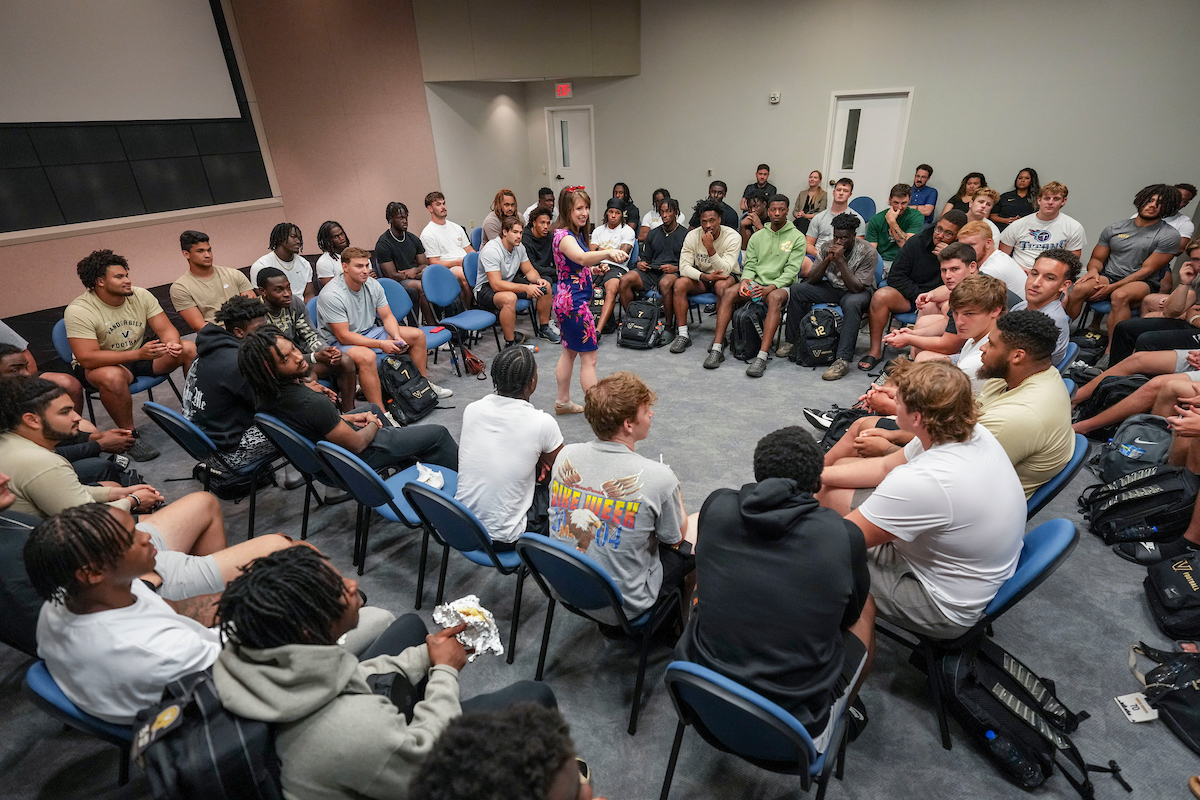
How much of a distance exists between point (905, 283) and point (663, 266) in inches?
88.4

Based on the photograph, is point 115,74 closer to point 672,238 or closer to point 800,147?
point 672,238

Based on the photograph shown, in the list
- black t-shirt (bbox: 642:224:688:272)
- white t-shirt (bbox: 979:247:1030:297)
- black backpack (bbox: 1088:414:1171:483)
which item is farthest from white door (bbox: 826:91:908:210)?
black backpack (bbox: 1088:414:1171:483)

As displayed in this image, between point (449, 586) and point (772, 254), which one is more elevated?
point (772, 254)

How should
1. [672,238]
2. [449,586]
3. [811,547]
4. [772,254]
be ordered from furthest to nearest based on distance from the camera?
[672,238], [772,254], [449,586], [811,547]

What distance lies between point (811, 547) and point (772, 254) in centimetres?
436

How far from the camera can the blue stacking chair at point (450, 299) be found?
16.3 ft

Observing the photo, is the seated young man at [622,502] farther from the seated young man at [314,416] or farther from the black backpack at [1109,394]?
the black backpack at [1109,394]

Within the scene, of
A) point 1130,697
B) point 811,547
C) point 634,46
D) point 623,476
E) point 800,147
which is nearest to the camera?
point 811,547

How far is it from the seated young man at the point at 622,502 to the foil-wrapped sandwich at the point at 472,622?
1.27 ft

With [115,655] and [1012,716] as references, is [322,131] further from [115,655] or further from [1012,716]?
[1012,716]

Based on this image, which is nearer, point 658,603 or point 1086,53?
point 658,603

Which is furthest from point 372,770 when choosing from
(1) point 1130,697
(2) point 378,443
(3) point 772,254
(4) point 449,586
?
(3) point 772,254

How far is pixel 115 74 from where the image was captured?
6820mm

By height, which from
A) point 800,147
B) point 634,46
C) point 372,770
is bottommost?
point 372,770
